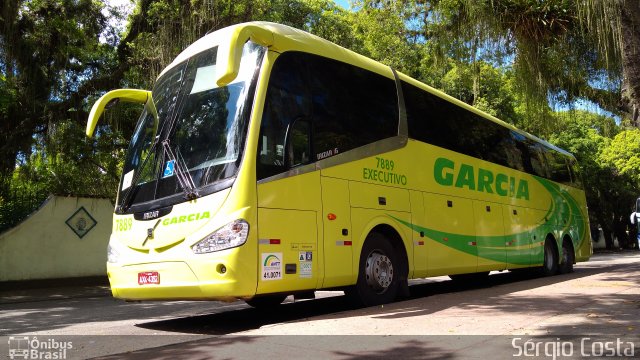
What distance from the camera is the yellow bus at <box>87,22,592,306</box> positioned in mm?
5793

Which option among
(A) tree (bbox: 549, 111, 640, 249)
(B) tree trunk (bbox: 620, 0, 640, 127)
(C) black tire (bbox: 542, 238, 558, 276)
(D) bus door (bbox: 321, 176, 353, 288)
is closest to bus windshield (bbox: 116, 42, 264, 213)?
(D) bus door (bbox: 321, 176, 353, 288)

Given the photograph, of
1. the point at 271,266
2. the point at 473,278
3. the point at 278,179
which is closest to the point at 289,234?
the point at 271,266

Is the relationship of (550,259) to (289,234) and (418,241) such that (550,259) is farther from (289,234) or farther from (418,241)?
(289,234)

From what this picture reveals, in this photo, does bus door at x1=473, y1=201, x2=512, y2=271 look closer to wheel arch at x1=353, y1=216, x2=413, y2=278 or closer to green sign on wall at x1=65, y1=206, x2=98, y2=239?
wheel arch at x1=353, y1=216, x2=413, y2=278

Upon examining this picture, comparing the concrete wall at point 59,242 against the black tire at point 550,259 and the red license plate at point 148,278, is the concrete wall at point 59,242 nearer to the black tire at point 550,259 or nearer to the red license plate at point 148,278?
the red license plate at point 148,278

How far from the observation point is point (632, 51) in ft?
25.2

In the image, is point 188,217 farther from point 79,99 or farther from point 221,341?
point 79,99

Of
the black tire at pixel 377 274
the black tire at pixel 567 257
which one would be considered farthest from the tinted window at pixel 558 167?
the black tire at pixel 377 274

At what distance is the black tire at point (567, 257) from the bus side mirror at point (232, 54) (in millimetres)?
12118

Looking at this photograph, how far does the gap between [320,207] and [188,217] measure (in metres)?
1.68

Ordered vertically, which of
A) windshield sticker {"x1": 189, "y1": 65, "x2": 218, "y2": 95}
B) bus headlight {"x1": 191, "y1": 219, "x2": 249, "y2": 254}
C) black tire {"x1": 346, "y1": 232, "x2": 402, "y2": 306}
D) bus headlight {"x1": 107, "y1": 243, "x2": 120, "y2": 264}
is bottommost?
black tire {"x1": 346, "y1": 232, "x2": 402, "y2": 306}

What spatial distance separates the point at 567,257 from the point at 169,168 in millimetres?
12697

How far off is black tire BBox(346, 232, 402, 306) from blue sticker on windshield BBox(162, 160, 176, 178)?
2779 mm

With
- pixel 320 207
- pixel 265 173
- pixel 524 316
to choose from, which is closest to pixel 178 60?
pixel 265 173
